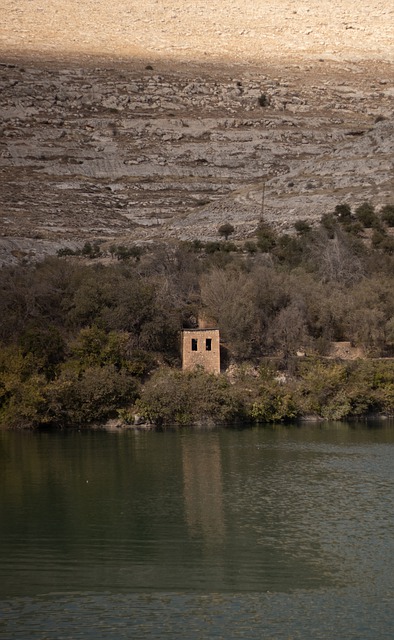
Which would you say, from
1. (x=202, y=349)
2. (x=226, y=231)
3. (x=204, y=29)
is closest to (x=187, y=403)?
(x=202, y=349)

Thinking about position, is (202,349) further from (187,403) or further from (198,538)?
(198,538)

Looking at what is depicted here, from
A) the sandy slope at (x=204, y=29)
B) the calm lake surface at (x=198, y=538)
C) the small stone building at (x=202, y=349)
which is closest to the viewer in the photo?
the calm lake surface at (x=198, y=538)

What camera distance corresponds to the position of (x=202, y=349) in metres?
42.4

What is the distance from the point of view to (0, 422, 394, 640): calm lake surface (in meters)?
16.7

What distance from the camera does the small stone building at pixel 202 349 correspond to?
138 feet

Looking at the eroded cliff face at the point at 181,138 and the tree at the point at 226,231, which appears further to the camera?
the eroded cliff face at the point at 181,138

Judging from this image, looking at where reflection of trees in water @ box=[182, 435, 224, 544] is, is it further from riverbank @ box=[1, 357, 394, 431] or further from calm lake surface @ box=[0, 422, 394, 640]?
riverbank @ box=[1, 357, 394, 431]

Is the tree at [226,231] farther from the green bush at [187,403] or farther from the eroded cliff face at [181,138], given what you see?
the green bush at [187,403]

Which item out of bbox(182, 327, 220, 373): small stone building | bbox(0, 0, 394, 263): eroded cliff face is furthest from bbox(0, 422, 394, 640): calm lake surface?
bbox(0, 0, 394, 263): eroded cliff face

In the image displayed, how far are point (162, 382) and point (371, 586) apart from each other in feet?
67.7

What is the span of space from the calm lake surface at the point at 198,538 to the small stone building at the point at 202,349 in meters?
7.83

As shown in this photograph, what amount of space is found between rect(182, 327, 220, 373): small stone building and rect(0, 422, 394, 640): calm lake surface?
783cm

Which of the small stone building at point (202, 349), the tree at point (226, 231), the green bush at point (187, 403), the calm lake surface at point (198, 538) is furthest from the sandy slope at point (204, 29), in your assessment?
the calm lake surface at point (198, 538)

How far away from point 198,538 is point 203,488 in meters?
5.22
